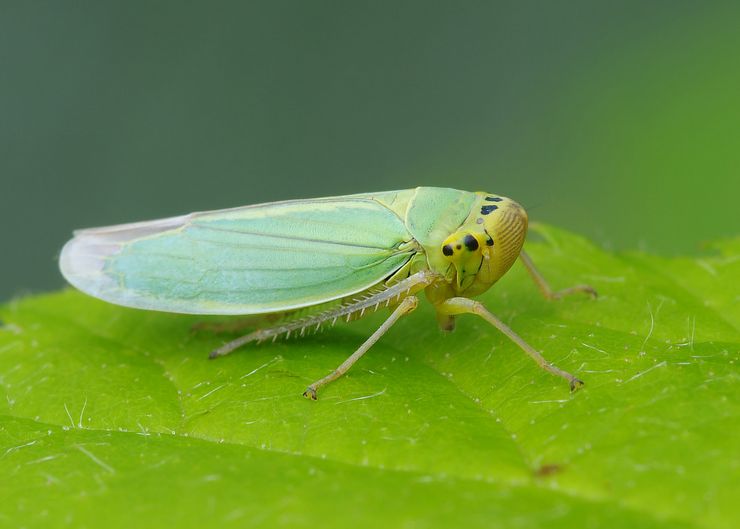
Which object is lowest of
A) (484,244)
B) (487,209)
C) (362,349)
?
(362,349)

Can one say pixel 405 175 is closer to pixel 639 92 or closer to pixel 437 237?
pixel 639 92

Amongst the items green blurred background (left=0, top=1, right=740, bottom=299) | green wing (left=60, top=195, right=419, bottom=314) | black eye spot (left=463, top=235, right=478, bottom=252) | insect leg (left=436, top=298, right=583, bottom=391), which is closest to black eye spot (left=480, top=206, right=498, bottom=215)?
black eye spot (left=463, top=235, right=478, bottom=252)

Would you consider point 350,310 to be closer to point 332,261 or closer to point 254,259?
point 332,261

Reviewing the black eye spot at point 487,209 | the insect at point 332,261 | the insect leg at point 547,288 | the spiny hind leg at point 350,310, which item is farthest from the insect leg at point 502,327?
the insect leg at point 547,288

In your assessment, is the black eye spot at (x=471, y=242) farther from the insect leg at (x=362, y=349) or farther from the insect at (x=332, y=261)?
the insect leg at (x=362, y=349)

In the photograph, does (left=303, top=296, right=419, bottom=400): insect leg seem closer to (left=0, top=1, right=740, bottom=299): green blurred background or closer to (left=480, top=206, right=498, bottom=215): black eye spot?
(left=480, top=206, right=498, bottom=215): black eye spot

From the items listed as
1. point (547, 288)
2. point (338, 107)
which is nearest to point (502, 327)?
point (547, 288)

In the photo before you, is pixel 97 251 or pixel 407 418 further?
pixel 97 251
